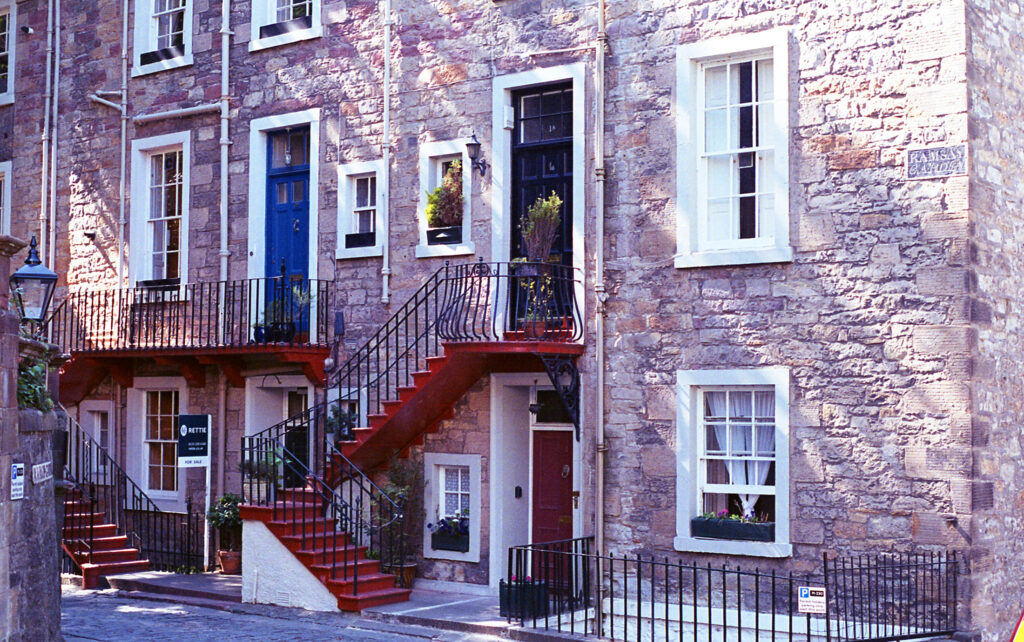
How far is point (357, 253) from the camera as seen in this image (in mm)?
15742

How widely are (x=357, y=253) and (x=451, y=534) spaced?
11.5 ft

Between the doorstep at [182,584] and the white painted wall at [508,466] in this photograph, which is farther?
the doorstep at [182,584]

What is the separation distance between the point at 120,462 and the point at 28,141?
16.6 ft

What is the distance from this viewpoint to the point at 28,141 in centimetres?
1953

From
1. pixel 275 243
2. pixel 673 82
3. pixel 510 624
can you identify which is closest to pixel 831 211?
pixel 673 82

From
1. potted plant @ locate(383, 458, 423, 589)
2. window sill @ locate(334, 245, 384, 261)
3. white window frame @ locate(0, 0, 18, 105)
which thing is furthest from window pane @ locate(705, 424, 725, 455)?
white window frame @ locate(0, 0, 18, 105)

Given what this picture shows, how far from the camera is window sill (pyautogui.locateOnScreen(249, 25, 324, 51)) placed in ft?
53.4

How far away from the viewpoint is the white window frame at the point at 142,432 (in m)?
17.7

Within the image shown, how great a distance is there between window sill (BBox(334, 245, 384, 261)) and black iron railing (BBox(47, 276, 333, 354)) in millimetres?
405

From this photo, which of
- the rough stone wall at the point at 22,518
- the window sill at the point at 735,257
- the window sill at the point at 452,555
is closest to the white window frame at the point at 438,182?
the window sill at the point at 735,257

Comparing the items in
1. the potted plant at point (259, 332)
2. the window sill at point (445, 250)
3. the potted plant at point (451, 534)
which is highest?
the window sill at point (445, 250)

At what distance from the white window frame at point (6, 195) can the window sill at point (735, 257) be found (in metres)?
11.3

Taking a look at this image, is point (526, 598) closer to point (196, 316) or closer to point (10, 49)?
point (196, 316)

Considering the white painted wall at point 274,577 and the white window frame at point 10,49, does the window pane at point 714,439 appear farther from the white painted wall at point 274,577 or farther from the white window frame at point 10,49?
the white window frame at point 10,49
